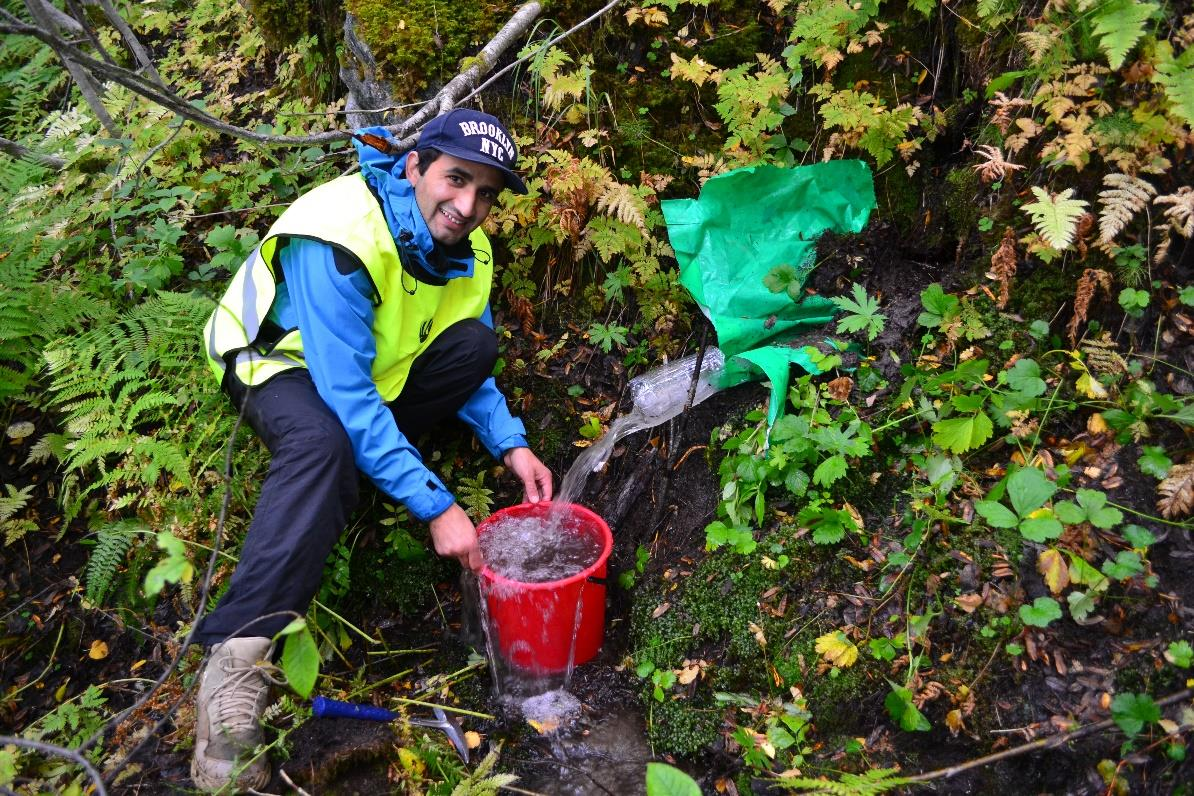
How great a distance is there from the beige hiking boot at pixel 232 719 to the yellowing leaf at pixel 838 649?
208cm

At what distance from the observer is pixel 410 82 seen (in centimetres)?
468

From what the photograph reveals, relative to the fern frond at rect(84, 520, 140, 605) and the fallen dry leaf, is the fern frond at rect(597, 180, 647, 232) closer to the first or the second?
the fallen dry leaf

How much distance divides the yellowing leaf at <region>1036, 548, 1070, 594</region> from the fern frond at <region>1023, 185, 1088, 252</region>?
3.79ft

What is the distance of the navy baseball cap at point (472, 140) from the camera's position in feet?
10.3

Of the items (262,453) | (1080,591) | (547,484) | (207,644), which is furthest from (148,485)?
(1080,591)

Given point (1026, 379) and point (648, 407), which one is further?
point (648, 407)

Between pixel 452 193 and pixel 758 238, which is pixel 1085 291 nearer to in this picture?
pixel 758 238

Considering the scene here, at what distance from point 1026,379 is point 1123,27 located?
1.32 m

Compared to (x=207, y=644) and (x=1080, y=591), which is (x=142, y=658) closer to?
(x=207, y=644)

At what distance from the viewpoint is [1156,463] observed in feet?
8.69

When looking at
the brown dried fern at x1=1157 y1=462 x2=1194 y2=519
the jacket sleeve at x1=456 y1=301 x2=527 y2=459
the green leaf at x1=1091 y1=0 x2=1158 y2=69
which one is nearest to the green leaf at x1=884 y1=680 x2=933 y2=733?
the brown dried fern at x1=1157 y1=462 x2=1194 y2=519

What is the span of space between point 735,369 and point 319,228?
1.99 metres

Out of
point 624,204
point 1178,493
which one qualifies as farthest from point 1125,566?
point 624,204

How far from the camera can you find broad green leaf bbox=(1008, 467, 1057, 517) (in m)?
2.54
